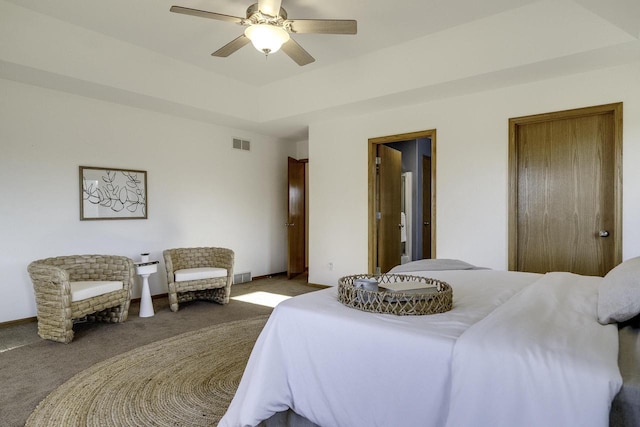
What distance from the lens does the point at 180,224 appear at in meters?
5.06

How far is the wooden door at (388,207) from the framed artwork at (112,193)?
303 cm

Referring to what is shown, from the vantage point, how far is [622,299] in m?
1.26

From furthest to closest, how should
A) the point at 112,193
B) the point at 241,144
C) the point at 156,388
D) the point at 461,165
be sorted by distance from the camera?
the point at 241,144, the point at 112,193, the point at 461,165, the point at 156,388

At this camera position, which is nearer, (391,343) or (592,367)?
(592,367)

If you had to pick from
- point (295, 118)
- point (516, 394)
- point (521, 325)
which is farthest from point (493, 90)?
point (516, 394)

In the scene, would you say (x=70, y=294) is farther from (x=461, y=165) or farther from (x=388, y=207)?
(x=461, y=165)

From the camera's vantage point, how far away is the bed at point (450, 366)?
0.96m

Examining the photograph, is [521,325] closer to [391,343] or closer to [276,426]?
[391,343]

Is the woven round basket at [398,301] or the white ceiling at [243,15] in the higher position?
the white ceiling at [243,15]

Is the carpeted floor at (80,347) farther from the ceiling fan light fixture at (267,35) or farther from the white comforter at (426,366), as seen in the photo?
the ceiling fan light fixture at (267,35)

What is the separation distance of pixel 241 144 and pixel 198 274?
96.2 inches

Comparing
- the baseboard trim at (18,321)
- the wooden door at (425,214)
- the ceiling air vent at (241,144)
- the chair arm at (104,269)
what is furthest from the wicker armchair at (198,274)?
the wooden door at (425,214)

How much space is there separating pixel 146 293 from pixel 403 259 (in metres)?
3.82

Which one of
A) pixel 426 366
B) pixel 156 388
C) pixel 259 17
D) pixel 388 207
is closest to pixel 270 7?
pixel 259 17
